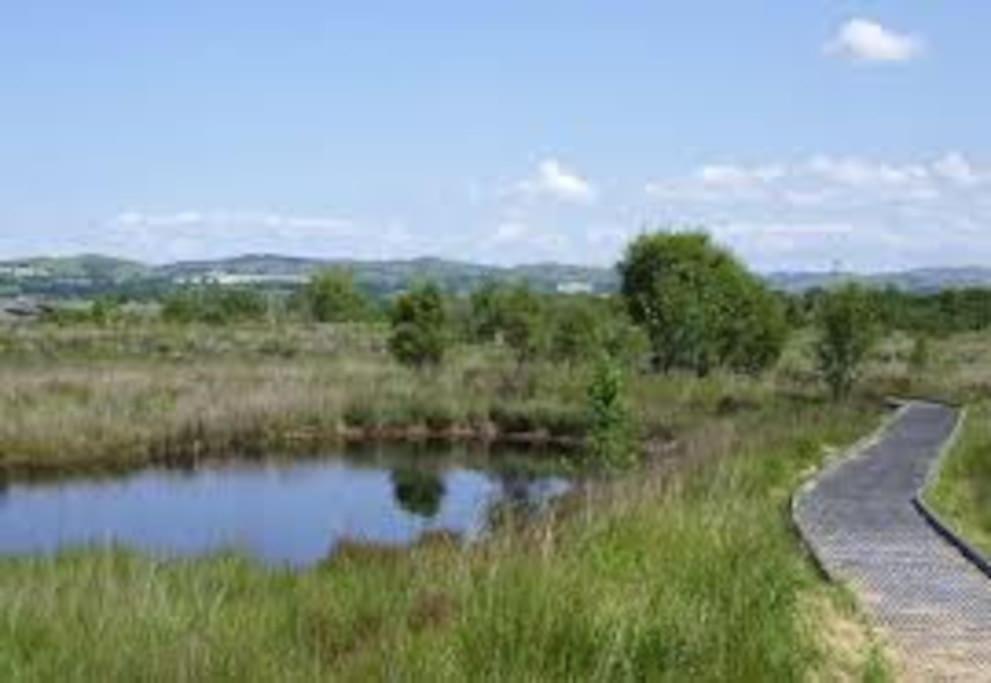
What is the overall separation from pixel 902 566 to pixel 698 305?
96.5ft

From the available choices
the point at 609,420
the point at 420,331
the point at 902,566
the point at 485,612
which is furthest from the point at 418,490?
the point at 485,612

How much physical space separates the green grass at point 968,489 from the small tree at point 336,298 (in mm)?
70711

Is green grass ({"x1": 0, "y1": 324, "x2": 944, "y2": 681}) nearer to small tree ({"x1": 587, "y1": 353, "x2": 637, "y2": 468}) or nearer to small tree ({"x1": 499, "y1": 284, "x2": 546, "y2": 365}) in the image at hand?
small tree ({"x1": 587, "y1": 353, "x2": 637, "y2": 468})

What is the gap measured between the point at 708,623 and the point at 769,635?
0.31m

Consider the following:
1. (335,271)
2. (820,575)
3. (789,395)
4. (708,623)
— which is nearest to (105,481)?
(789,395)

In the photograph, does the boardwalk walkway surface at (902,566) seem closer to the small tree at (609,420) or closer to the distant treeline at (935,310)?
the small tree at (609,420)

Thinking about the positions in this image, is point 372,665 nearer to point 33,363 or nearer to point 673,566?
point 673,566

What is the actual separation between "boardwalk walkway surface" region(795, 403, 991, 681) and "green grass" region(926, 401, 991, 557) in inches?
12.0

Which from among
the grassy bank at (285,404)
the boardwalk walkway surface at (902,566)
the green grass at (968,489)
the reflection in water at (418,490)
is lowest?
the reflection in water at (418,490)

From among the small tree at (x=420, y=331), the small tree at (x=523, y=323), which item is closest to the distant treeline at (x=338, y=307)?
the small tree at (x=523, y=323)

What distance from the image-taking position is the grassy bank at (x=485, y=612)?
7.17 metres

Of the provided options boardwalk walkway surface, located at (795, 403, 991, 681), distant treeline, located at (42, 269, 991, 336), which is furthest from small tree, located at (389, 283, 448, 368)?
boardwalk walkway surface, located at (795, 403, 991, 681)

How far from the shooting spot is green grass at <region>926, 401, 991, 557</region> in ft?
55.0

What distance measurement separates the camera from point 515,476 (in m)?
31.3
